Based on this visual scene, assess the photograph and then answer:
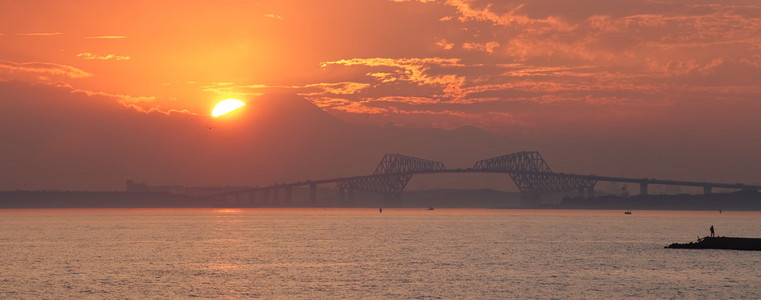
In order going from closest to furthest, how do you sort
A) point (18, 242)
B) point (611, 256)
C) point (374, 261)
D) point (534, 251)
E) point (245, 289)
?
point (245, 289) → point (374, 261) → point (611, 256) → point (534, 251) → point (18, 242)

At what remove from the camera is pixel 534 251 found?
328 ft

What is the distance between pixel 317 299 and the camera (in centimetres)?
5591

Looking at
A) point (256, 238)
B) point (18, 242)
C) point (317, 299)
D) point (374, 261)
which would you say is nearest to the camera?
point (317, 299)

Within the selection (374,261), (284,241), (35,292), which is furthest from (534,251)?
(35,292)

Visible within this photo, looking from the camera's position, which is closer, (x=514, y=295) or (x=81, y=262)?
(x=514, y=295)

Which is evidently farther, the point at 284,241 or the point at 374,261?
the point at 284,241

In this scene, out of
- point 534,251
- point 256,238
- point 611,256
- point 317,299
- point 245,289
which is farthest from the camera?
point 256,238

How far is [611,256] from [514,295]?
36.3 m

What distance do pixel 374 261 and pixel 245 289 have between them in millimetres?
24574

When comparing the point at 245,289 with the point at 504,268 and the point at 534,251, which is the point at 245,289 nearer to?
the point at 504,268

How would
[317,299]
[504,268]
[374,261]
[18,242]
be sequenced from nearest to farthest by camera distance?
1. [317,299]
2. [504,268]
3. [374,261]
4. [18,242]

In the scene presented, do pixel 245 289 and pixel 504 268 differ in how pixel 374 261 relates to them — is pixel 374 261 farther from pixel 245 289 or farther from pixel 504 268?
pixel 245 289

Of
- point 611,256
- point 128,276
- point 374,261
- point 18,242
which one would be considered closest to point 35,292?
point 128,276

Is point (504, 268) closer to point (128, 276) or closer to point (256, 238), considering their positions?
point (128, 276)
